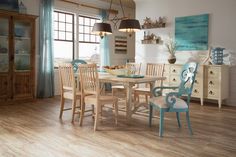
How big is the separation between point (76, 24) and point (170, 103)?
15.3 ft

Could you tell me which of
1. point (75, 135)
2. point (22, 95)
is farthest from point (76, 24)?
point (75, 135)

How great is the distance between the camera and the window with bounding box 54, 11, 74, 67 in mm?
6879

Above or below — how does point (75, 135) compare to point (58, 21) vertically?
below

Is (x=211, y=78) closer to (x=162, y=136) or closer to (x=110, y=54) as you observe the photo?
(x=162, y=136)

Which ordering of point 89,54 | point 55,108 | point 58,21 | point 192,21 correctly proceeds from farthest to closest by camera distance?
point 89,54, point 58,21, point 192,21, point 55,108

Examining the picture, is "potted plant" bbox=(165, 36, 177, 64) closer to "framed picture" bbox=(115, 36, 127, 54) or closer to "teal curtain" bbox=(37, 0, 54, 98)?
"framed picture" bbox=(115, 36, 127, 54)

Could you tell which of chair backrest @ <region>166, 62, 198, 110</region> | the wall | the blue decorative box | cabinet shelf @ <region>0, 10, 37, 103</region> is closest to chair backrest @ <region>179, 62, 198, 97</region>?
chair backrest @ <region>166, 62, 198, 110</region>

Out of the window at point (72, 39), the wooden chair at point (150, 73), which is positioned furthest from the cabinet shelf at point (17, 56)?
the wooden chair at point (150, 73)

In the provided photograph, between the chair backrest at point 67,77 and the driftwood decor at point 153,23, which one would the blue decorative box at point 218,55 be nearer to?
the driftwood decor at point 153,23

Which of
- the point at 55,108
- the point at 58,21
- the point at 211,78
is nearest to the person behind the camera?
the point at 55,108

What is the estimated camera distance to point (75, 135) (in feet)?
11.1

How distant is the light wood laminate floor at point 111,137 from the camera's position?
279 cm

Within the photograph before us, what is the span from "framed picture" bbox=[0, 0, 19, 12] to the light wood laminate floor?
2304 millimetres

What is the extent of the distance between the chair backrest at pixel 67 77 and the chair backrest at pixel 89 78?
9.9 inches
